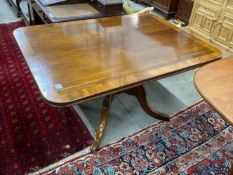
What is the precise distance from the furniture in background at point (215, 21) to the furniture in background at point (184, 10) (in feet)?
0.69

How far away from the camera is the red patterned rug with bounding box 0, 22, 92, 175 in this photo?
1354mm

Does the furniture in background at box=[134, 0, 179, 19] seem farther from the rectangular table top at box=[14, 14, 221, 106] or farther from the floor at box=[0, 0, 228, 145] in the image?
the rectangular table top at box=[14, 14, 221, 106]

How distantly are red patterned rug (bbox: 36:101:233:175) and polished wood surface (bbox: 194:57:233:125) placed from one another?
713 mm

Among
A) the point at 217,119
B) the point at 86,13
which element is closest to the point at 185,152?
the point at 217,119

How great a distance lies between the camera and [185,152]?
146cm

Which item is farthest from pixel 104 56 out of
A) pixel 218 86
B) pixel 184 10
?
pixel 184 10

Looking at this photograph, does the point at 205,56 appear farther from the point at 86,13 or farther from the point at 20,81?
the point at 20,81

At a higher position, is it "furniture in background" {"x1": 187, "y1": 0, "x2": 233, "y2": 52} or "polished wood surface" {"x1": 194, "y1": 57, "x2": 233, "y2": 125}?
"polished wood surface" {"x1": 194, "y1": 57, "x2": 233, "y2": 125}

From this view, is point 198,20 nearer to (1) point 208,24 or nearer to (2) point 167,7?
(1) point 208,24

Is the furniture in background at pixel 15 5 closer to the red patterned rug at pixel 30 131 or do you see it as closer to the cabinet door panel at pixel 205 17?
the red patterned rug at pixel 30 131

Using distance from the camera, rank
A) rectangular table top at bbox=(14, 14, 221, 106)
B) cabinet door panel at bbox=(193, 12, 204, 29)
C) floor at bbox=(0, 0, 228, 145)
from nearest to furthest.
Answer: rectangular table top at bbox=(14, 14, 221, 106), floor at bbox=(0, 0, 228, 145), cabinet door panel at bbox=(193, 12, 204, 29)

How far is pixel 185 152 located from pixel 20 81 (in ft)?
4.91

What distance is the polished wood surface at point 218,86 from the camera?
77 cm

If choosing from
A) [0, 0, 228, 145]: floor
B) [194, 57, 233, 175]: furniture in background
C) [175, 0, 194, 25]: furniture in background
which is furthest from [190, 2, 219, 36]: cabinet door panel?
[194, 57, 233, 175]: furniture in background
